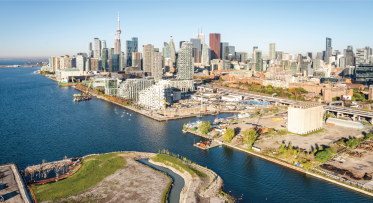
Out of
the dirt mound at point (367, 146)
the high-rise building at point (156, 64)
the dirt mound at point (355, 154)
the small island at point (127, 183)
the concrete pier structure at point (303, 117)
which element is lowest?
the small island at point (127, 183)

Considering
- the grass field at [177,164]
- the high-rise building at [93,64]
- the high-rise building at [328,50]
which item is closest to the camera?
the grass field at [177,164]

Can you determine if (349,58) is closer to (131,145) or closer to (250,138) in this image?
(250,138)

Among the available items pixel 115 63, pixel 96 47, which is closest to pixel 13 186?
pixel 115 63

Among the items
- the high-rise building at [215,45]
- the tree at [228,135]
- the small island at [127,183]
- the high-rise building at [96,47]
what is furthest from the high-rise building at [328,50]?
the small island at [127,183]

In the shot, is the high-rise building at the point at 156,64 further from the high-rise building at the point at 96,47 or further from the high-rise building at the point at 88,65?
the high-rise building at the point at 96,47

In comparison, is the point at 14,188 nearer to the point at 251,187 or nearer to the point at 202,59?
the point at 251,187

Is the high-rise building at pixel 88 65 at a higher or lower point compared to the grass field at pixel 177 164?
higher
